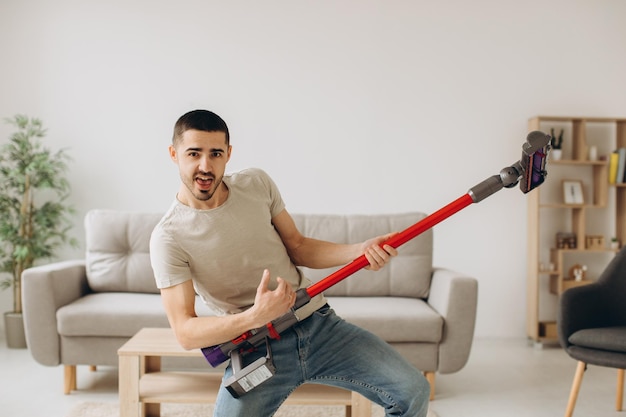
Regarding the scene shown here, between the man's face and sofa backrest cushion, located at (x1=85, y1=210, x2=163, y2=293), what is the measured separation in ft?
5.82

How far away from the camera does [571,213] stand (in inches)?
168

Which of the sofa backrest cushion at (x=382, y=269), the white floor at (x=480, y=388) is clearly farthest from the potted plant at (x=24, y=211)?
the sofa backrest cushion at (x=382, y=269)

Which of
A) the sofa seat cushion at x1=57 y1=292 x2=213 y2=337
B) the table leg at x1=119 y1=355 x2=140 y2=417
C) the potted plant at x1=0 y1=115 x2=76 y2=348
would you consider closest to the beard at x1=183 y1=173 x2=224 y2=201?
the table leg at x1=119 y1=355 x2=140 y2=417

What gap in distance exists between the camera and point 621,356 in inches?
92.4

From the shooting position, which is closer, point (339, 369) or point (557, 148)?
point (339, 369)

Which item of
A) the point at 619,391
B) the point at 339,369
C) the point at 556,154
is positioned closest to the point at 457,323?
the point at 619,391

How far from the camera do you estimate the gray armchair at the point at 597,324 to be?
2.39 m

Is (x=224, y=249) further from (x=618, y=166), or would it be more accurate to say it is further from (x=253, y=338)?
(x=618, y=166)

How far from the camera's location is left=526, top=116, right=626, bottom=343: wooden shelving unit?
4.13 meters

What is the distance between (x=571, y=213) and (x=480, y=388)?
1759mm

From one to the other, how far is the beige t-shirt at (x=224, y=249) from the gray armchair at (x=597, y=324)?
4.38ft

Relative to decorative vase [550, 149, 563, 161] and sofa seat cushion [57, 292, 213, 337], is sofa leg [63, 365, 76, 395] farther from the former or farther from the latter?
decorative vase [550, 149, 563, 161]

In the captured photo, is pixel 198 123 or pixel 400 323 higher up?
pixel 198 123

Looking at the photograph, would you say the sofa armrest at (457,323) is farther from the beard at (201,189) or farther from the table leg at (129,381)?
the beard at (201,189)
